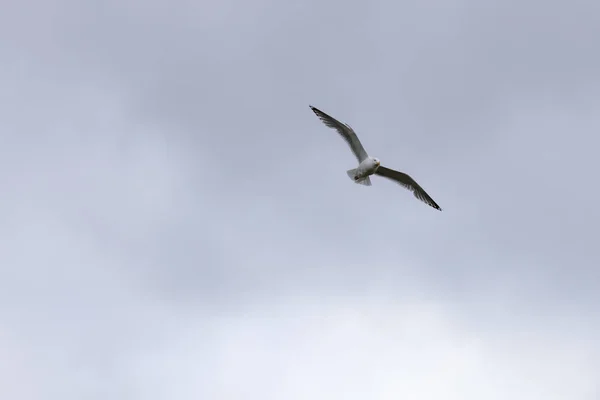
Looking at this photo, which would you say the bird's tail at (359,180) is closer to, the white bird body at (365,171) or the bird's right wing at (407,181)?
the white bird body at (365,171)

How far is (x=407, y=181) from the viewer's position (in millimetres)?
57375

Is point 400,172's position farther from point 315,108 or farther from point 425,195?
point 315,108

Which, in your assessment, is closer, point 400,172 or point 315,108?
point 315,108

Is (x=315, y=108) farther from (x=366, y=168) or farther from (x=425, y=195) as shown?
(x=425, y=195)

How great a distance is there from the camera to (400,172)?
56.3 m

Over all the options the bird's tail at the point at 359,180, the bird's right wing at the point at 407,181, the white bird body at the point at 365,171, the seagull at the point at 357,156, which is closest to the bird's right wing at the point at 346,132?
the seagull at the point at 357,156

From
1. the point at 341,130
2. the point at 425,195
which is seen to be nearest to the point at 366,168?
the point at 341,130

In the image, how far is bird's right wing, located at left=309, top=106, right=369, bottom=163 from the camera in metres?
52.6

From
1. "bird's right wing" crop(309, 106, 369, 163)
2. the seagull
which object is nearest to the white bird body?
the seagull

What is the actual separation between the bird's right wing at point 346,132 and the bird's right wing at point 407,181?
2.43 meters

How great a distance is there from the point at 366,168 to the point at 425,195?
20.5ft

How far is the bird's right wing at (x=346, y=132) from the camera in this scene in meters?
52.6

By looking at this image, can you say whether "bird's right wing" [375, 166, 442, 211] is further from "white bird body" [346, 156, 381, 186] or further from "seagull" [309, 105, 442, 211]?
"white bird body" [346, 156, 381, 186]

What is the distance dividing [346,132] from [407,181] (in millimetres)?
6229
